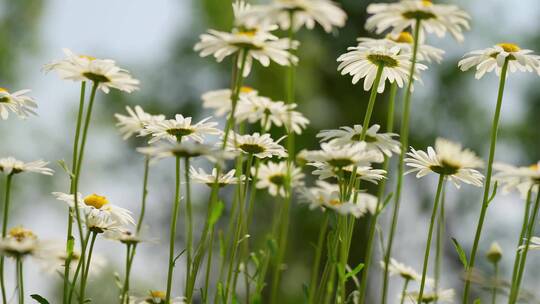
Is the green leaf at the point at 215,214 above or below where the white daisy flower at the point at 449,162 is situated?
below

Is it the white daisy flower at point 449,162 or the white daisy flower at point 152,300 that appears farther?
the white daisy flower at point 152,300

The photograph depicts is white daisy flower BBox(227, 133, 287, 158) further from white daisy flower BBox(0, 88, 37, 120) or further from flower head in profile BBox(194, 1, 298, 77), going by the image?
white daisy flower BBox(0, 88, 37, 120)

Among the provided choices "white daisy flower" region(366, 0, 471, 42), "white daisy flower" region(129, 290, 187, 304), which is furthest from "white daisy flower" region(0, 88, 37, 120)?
"white daisy flower" region(366, 0, 471, 42)

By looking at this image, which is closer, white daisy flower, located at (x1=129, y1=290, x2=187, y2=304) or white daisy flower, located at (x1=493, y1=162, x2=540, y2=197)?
white daisy flower, located at (x1=493, y1=162, x2=540, y2=197)

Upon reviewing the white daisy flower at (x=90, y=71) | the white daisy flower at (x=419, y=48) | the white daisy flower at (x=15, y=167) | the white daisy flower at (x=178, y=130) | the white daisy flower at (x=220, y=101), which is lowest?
the white daisy flower at (x=15, y=167)

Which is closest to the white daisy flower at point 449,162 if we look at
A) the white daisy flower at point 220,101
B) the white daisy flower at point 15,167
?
the white daisy flower at point 220,101

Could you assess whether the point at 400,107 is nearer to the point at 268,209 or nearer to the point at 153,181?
the point at 268,209

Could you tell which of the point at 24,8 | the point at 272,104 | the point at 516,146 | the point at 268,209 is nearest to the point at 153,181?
the point at 268,209

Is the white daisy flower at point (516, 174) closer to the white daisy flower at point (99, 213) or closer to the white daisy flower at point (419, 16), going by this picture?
the white daisy flower at point (419, 16)
